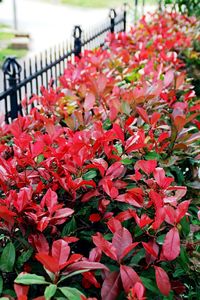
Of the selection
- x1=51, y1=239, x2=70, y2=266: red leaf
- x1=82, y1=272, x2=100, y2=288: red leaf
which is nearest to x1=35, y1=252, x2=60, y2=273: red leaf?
x1=51, y1=239, x2=70, y2=266: red leaf

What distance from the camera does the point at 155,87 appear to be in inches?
119

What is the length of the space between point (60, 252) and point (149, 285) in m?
0.31

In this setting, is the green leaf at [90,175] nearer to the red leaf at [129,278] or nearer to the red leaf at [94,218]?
the red leaf at [94,218]

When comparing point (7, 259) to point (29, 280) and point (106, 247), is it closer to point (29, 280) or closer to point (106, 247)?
point (29, 280)

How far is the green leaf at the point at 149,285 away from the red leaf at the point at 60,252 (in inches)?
10.6

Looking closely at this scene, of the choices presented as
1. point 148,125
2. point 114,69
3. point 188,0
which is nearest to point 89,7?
point 188,0

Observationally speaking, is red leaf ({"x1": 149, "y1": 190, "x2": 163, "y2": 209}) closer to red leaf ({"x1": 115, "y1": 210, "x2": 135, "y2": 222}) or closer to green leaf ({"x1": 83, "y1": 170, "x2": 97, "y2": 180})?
red leaf ({"x1": 115, "y1": 210, "x2": 135, "y2": 222})

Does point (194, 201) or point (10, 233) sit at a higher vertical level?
point (10, 233)

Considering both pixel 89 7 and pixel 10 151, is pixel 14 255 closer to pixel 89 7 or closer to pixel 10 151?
pixel 10 151

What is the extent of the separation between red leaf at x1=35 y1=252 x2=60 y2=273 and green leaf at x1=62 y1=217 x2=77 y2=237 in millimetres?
313

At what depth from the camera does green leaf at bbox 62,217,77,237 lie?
1.83m

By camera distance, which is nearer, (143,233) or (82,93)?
(143,233)

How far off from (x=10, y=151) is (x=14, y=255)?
860 mm

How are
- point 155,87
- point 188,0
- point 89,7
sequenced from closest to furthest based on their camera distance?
1. point 155,87
2. point 188,0
3. point 89,7
